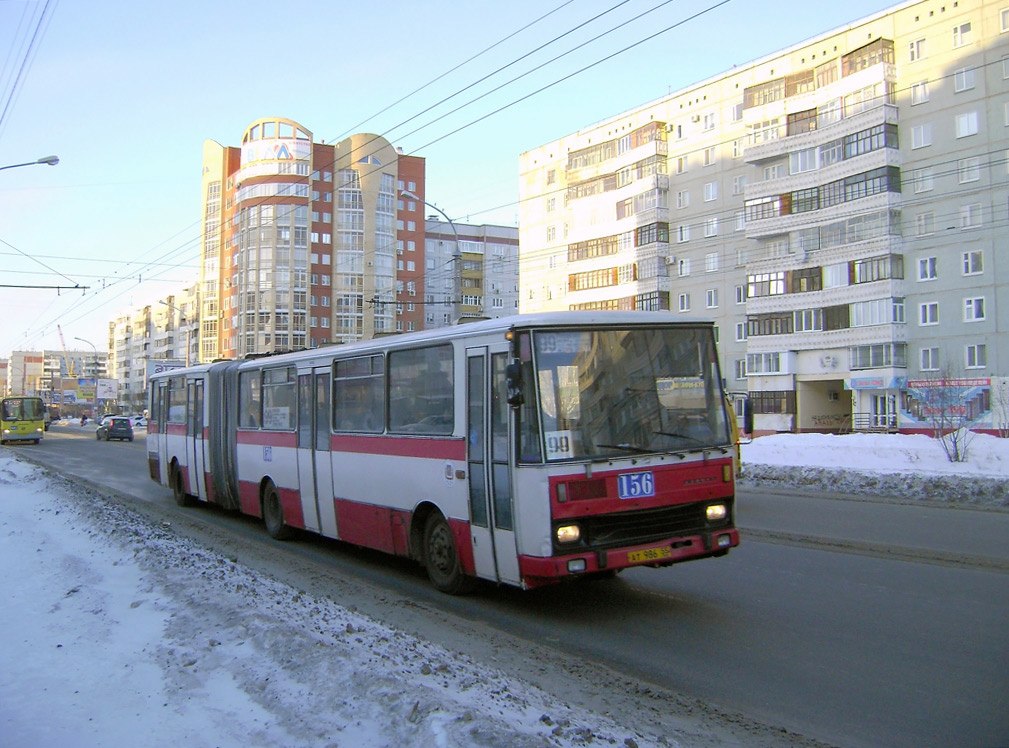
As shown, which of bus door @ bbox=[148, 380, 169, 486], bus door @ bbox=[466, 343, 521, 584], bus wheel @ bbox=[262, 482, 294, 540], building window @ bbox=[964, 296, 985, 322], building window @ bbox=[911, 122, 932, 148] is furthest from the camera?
building window @ bbox=[911, 122, 932, 148]

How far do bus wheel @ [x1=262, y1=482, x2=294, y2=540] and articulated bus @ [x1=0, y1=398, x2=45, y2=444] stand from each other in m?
46.5

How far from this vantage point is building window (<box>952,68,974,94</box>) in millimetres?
42219

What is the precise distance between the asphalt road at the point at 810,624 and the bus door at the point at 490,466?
0.62 metres

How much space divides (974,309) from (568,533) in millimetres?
42977

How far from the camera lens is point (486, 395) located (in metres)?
7.72

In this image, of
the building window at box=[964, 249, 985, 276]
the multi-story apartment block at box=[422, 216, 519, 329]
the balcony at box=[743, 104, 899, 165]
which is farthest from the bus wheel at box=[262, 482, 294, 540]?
the multi-story apartment block at box=[422, 216, 519, 329]

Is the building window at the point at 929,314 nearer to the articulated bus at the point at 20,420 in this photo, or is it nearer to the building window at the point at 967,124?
the building window at the point at 967,124

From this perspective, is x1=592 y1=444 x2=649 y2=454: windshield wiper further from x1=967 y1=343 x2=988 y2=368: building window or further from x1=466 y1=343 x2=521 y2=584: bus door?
x1=967 y1=343 x2=988 y2=368: building window

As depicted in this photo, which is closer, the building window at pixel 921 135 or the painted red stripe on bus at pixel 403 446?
the painted red stripe on bus at pixel 403 446

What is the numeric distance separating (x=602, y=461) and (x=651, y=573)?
294cm

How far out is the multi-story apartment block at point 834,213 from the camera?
42.2 meters

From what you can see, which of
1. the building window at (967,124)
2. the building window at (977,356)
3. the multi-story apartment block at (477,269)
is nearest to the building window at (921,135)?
the building window at (967,124)

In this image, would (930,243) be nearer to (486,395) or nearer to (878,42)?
(878,42)

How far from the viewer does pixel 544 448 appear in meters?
7.02
